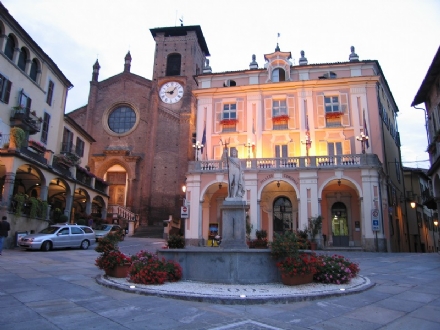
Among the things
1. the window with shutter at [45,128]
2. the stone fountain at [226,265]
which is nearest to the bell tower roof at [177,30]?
the window with shutter at [45,128]

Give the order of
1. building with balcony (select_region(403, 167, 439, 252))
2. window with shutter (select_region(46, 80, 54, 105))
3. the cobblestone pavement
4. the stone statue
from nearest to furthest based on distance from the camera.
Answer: the cobblestone pavement < the stone statue < window with shutter (select_region(46, 80, 54, 105)) < building with balcony (select_region(403, 167, 439, 252))

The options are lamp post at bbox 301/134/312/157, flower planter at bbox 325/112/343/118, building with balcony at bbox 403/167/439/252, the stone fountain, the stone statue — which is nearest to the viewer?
the stone fountain

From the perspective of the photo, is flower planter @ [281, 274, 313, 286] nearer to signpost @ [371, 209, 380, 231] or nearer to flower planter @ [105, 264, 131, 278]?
flower planter @ [105, 264, 131, 278]

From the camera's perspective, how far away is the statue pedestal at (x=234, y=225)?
459 inches

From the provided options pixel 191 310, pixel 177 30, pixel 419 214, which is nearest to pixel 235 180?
pixel 191 310

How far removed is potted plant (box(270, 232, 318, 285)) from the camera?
9.15m

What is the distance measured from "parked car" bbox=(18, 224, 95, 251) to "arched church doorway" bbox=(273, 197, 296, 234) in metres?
13.5

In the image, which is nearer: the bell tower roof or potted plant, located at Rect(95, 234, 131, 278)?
potted plant, located at Rect(95, 234, 131, 278)

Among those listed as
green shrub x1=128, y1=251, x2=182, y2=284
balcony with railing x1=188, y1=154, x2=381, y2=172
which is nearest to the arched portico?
balcony with railing x1=188, y1=154, x2=381, y2=172

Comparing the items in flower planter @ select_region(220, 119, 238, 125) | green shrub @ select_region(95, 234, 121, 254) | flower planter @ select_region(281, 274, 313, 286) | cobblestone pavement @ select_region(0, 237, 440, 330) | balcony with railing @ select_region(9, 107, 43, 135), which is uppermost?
flower planter @ select_region(220, 119, 238, 125)

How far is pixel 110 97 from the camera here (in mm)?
42000

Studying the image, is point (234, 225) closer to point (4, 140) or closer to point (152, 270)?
point (152, 270)

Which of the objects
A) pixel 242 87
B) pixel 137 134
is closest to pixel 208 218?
pixel 242 87

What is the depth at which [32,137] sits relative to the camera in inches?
985
